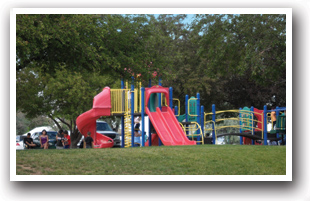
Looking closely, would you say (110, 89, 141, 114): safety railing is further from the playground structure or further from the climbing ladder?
the climbing ladder

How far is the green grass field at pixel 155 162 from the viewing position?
421 inches

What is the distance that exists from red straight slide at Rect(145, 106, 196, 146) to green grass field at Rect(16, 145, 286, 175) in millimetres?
4128

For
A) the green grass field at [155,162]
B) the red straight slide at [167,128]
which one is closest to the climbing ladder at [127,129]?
the red straight slide at [167,128]

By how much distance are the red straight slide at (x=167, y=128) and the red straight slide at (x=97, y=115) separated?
7.53ft

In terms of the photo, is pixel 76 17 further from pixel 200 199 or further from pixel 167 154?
pixel 200 199

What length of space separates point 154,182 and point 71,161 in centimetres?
263

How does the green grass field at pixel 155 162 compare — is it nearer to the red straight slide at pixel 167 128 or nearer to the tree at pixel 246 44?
the red straight slide at pixel 167 128

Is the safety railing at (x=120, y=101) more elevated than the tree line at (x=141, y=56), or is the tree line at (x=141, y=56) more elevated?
the tree line at (x=141, y=56)

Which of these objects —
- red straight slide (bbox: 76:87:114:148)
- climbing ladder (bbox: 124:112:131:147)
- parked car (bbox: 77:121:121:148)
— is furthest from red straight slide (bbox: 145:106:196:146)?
parked car (bbox: 77:121:121:148)

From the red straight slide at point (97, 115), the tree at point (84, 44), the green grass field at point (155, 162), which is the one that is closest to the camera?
the green grass field at point (155, 162)

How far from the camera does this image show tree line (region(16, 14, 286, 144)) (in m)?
14.9

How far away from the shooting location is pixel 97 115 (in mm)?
20562

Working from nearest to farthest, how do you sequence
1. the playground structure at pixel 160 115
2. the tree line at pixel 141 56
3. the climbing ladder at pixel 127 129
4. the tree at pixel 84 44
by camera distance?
1. the tree at pixel 84 44
2. the tree line at pixel 141 56
3. the playground structure at pixel 160 115
4. the climbing ladder at pixel 127 129

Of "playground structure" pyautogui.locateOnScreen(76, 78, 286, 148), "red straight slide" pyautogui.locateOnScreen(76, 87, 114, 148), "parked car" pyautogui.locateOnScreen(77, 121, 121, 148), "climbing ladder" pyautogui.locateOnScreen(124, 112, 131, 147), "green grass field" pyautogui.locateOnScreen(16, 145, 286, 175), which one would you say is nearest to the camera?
"green grass field" pyautogui.locateOnScreen(16, 145, 286, 175)
